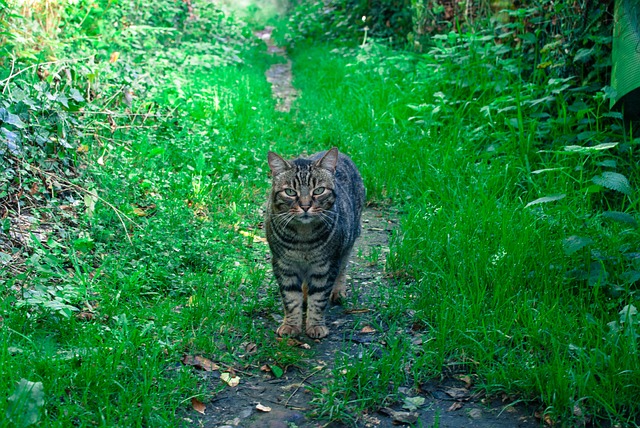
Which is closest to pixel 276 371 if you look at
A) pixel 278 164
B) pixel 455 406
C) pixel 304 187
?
pixel 455 406

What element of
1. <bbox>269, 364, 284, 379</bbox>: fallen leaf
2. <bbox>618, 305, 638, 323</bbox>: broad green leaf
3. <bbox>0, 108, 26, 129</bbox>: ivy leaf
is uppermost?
<bbox>0, 108, 26, 129</bbox>: ivy leaf

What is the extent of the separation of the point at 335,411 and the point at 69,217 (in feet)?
8.83

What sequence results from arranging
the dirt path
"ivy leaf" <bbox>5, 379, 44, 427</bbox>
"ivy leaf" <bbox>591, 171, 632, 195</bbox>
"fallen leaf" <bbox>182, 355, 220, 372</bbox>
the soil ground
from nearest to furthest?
1. "ivy leaf" <bbox>5, 379, 44, 427</bbox>
2. the soil ground
3. "fallen leaf" <bbox>182, 355, 220, 372</bbox>
4. "ivy leaf" <bbox>591, 171, 632, 195</bbox>
5. the dirt path

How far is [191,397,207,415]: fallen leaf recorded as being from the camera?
3.30m

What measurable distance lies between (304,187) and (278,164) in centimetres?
29

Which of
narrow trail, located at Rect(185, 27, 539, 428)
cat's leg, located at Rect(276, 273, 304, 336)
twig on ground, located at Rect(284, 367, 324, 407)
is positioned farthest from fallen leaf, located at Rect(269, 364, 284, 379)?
cat's leg, located at Rect(276, 273, 304, 336)

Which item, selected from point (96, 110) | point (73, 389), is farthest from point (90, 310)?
point (96, 110)

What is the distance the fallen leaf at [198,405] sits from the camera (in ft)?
10.8

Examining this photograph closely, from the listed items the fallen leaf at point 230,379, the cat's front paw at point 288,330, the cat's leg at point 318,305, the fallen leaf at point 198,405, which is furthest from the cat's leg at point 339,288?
the fallen leaf at point 198,405

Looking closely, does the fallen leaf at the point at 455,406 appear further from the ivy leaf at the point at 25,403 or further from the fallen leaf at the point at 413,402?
the ivy leaf at the point at 25,403

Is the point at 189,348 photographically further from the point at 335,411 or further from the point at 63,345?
the point at 335,411

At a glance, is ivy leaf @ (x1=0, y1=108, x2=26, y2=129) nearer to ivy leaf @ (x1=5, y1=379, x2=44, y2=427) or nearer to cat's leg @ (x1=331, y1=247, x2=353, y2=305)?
ivy leaf @ (x1=5, y1=379, x2=44, y2=427)

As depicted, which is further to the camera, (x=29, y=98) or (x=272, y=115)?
(x=272, y=115)

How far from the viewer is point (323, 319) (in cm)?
419
